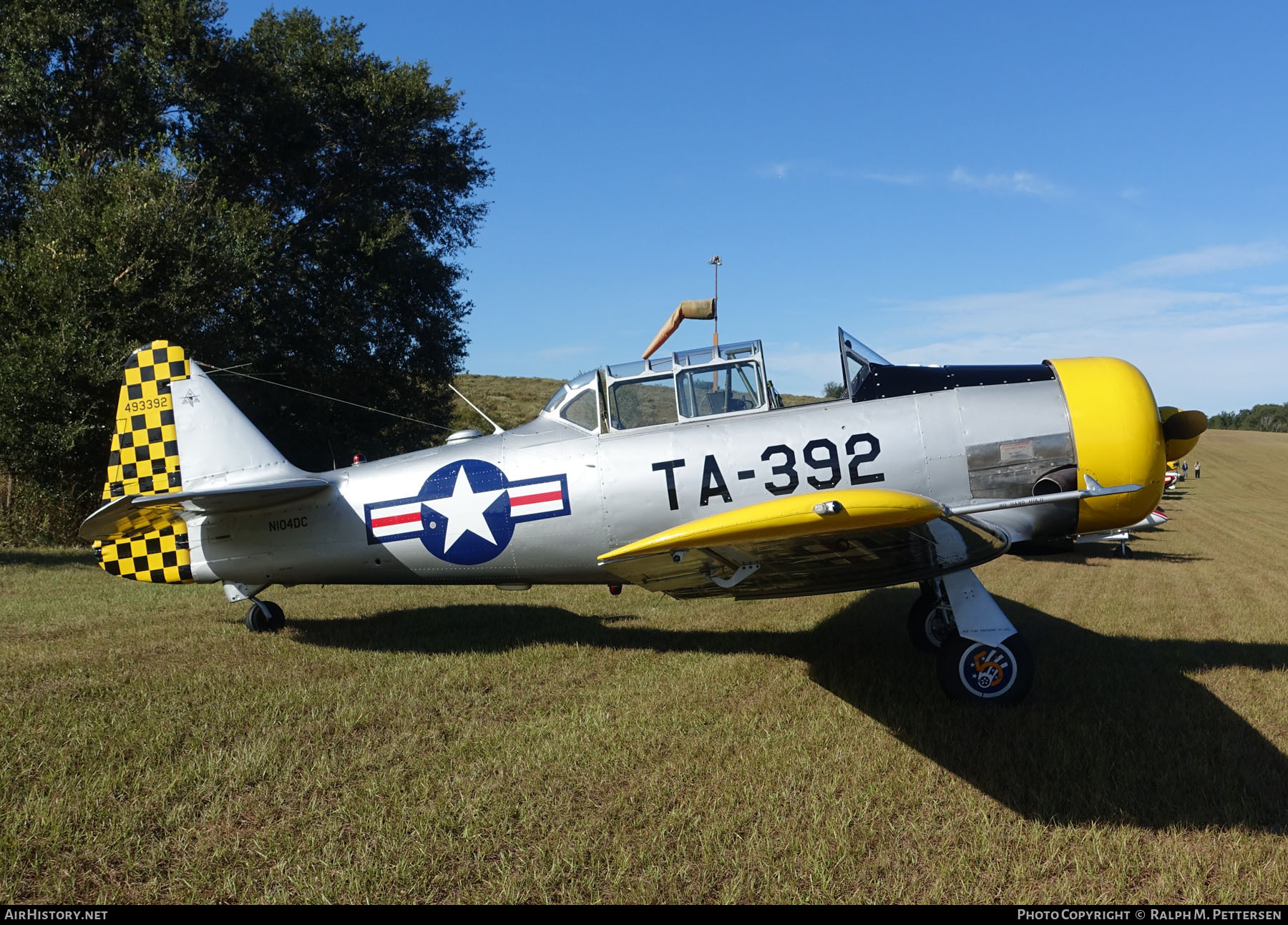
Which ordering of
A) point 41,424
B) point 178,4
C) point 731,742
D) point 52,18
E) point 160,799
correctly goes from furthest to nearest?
1. point 178,4
2. point 52,18
3. point 41,424
4. point 731,742
5. point 160,799

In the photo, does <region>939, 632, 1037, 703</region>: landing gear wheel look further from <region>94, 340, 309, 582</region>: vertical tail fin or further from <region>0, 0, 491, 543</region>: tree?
<region>0, 0, 491, 543</region>: tree

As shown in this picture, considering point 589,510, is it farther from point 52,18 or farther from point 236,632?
point 52,18

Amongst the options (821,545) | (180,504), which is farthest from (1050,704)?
(180,504)

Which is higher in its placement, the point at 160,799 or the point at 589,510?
the point at 589,510

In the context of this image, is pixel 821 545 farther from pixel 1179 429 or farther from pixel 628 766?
pixel 1179 429

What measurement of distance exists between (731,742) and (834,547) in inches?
49.1

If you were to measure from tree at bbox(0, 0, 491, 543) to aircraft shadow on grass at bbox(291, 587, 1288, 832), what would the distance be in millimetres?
10582

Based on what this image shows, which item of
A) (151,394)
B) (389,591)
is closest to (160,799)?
(151,394)

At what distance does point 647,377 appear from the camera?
220 inches

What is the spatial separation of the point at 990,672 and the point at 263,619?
6.15 meters

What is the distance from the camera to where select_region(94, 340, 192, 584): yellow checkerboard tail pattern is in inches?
257

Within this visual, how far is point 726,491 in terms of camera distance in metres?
5.16

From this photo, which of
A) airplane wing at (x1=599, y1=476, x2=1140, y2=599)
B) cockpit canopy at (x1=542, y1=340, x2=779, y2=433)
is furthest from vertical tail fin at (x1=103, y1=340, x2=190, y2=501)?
airplane wing at (x1=599, y1=476, x2=1140, y2=599)

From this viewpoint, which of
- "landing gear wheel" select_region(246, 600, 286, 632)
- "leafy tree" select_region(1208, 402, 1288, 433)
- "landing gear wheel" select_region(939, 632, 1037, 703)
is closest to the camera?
"landing gear wheel" select_region(939, 632, 1037, 703)
